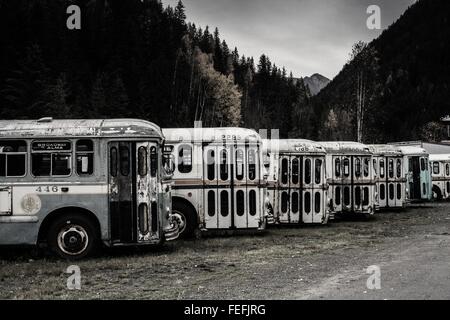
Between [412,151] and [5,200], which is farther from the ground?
[412,151]

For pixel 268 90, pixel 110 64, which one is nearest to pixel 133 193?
pixel 110 64

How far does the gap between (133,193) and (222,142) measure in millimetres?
3955

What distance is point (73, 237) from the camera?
11031 mm

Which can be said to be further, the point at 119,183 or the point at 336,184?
the point at 336,184

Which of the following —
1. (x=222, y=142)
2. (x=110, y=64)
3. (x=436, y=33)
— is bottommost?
(x=222, y=142)

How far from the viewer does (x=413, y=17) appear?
7141 inches

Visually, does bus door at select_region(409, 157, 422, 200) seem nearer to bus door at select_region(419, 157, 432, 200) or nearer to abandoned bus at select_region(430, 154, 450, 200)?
bus door at select_region(419, 157, 432, 200)

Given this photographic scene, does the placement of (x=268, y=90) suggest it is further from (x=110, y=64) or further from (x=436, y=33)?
(x=436, y=33)

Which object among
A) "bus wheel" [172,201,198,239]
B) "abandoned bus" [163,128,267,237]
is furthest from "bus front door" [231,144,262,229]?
"bus wheel" [172,201,198,239]

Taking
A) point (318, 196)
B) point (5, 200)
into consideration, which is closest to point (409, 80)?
point (318, 196)

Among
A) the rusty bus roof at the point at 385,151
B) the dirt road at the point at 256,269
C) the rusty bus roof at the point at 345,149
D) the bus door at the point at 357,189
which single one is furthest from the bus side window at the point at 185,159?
the rusty bus roof at the point at 385,151

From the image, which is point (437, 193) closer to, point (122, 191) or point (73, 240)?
point (122, 191)

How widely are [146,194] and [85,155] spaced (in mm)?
1533

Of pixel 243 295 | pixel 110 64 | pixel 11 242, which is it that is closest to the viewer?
pixel 243 295
